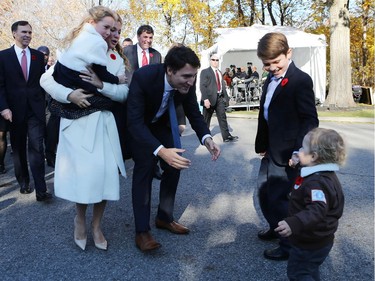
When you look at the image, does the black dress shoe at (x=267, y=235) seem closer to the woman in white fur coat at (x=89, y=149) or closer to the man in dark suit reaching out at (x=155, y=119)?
the man in dark suit reaching out at (x=155, y=119)

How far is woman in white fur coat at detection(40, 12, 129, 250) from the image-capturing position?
3.23m

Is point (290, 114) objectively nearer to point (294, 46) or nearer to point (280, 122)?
point (280, 122)

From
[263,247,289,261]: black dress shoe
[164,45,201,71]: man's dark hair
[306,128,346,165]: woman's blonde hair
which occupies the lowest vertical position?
[263,247,289,261]: black dress shoe

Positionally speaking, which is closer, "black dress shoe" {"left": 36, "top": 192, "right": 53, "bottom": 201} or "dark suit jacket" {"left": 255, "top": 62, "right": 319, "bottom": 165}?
"dark suit jacket" {"left": 255, "top": 62, "right": 319, "bottom": 165}

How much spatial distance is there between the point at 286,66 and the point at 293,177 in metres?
0.89

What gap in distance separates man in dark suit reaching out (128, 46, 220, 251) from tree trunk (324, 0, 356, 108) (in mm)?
14017

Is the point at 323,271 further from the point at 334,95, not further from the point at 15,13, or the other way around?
the point at 15,13

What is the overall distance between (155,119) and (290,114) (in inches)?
45.7

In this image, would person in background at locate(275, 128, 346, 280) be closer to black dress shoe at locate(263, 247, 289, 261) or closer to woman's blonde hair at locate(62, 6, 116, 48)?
black dress shoe at locate(263, 247, 289, 261)

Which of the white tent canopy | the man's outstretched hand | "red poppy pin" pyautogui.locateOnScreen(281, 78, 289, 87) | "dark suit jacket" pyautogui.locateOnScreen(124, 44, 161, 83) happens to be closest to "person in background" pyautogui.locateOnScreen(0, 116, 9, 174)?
"dark suit jacket" pyautogui.locateOnScreen(124, 44, 161, 83)

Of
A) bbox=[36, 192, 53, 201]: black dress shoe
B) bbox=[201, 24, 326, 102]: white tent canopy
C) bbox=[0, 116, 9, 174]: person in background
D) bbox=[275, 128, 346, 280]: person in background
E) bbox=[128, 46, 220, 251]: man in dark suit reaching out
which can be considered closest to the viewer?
bbox=[275, 128, 346, 280]: person in background

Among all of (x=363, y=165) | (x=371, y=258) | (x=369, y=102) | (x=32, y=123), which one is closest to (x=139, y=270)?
(x=371, y=258)

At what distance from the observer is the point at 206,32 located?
95.6 ft

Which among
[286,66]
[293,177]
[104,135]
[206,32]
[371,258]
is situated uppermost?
[206,32]
